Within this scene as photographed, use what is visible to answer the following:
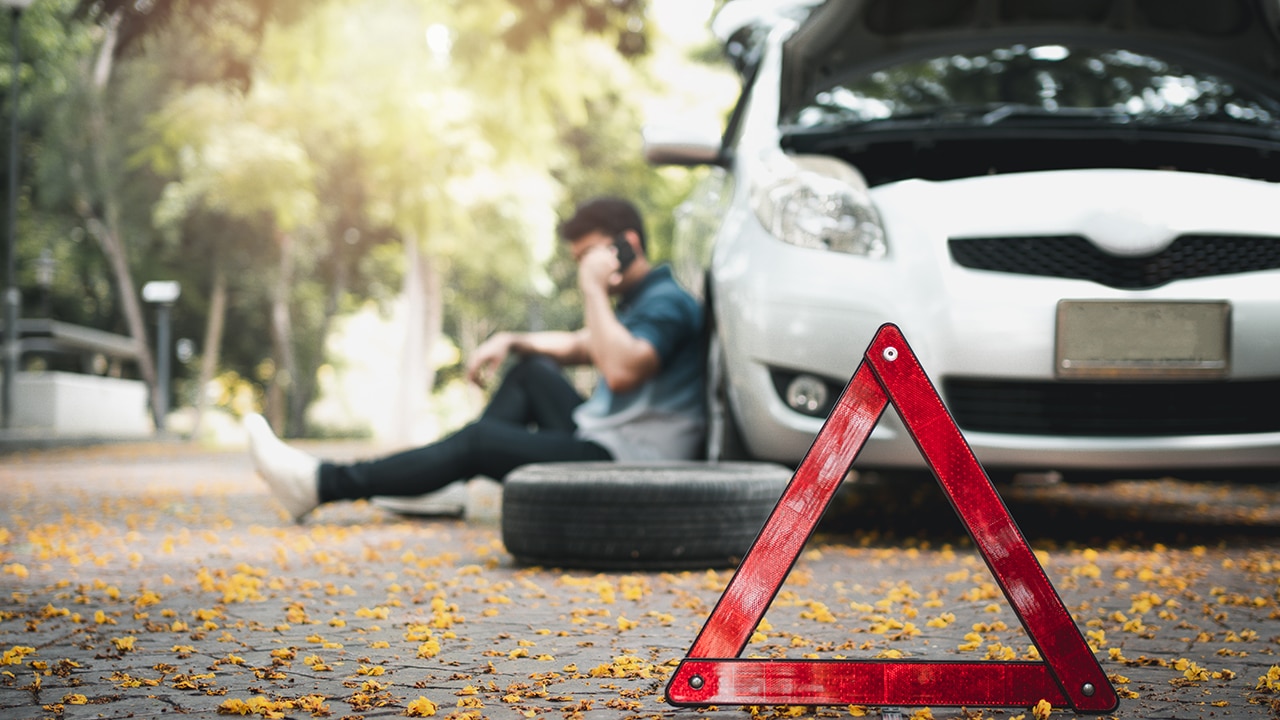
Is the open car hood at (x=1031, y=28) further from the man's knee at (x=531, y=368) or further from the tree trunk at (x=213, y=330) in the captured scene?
the tree trunk at (x=213, y=330)

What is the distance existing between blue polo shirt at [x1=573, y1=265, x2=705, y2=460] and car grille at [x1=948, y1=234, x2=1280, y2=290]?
4.75 feet

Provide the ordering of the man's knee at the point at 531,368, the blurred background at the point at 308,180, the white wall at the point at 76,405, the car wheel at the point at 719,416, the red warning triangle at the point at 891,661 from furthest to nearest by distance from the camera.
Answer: the white wall at the point at 76,405 < the blurred background at the point at 308,180 < the man's knee at the point at 531,368 < the car wheel at the point at 719,416 < the red warning triangle at the point at 891,661

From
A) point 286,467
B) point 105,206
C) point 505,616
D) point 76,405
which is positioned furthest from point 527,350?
point 105,206

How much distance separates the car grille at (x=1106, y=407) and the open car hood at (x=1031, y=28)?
1521 millimetres

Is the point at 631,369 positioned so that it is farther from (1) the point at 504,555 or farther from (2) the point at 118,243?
(2) the point at 118,243

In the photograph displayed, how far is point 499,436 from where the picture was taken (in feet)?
17.5

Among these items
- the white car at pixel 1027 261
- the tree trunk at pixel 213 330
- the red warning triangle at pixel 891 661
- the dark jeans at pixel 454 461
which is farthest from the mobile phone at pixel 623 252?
the tree trunk at pixel 213 330

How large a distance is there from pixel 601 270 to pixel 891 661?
356 cm

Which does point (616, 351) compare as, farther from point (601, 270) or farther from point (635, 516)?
point (635, 516)

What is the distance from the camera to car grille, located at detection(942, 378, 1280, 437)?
177 inches

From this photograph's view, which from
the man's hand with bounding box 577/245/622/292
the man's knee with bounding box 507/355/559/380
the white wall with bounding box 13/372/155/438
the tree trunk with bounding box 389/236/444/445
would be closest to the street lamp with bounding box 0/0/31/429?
the white wall with bounding box 13/372/155/438

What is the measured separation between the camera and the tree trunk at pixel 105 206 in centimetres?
2748

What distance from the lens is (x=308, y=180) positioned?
70.8ft

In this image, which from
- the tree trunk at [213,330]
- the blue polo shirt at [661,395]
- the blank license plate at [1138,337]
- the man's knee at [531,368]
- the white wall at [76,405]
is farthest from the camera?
the tree trunk at [213,330]
